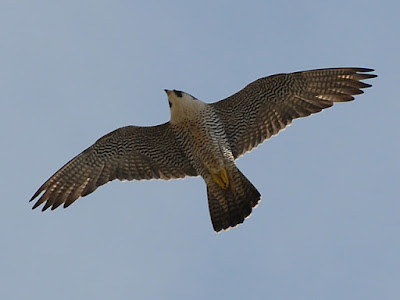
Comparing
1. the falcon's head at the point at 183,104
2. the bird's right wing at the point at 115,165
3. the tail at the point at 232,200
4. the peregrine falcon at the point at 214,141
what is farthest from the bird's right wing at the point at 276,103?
the bird's right wing at the point at 115,165

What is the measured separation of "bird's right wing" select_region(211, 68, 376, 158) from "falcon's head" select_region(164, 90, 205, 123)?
1.27ft

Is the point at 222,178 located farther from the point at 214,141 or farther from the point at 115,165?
the point at 115,165

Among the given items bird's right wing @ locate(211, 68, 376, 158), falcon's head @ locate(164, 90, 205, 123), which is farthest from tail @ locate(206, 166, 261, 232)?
falcon's head @ locate(164, 90, 205, 123)

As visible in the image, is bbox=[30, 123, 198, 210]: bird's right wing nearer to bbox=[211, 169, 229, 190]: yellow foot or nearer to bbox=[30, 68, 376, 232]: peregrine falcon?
bbox=[30, 68, 376, 232]: peregrine falcon

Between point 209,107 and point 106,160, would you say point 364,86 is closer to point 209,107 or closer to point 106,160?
point 209,107

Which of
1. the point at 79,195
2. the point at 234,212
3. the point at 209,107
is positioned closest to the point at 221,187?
the point at 234,212

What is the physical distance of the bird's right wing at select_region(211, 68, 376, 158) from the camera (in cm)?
1272

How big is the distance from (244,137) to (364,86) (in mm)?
1943

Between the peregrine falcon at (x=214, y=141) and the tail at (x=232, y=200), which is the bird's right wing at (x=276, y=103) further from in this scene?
the tail at (x=232, y=200)

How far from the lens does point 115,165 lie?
13.2m

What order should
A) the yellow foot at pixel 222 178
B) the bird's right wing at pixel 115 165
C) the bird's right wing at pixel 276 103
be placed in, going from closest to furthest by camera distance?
the yellow foot at pixel 222 178 → the bird's right wing at pixel 276 103 → the bird's right wing at pixel 115 165

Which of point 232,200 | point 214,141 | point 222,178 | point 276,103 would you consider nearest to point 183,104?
point 214,141

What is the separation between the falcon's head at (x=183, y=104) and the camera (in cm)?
1247

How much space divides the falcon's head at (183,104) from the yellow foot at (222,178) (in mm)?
954
